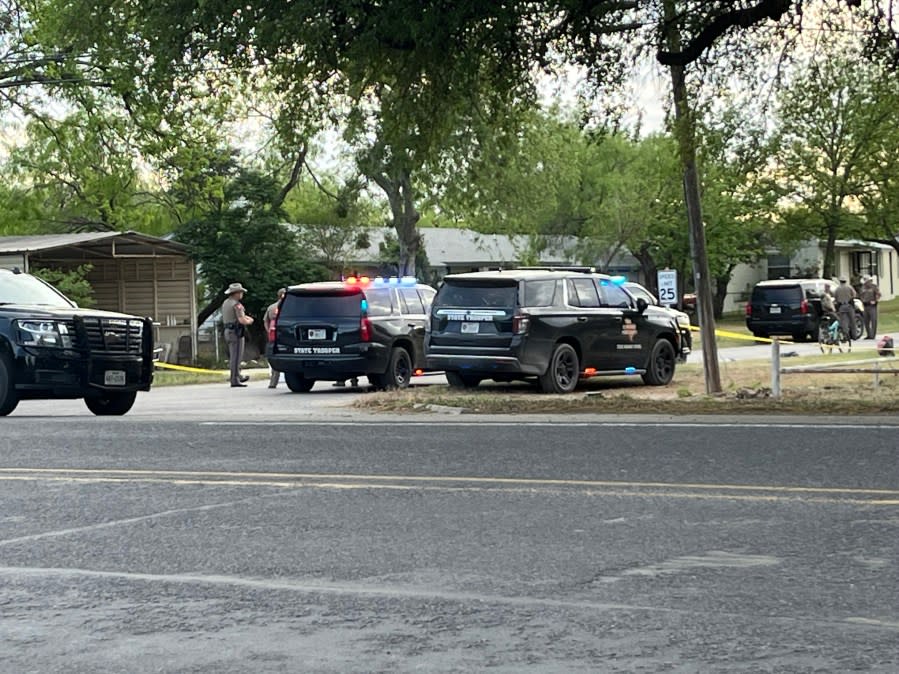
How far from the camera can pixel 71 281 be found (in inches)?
1622

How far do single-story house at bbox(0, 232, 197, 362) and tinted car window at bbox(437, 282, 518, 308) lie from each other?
21.3m

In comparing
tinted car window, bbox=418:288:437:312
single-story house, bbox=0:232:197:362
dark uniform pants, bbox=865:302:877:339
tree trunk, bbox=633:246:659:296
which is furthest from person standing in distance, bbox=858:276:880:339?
tree trunk, bbox=633:246:659:296

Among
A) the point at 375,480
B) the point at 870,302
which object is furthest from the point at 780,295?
the point at 375,480

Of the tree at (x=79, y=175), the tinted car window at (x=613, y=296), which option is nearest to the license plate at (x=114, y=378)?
the tinted car window at (x=613, y=296)

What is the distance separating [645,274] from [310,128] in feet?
197

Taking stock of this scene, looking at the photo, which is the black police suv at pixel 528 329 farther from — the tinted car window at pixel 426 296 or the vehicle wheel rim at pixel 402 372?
the tinted car window at pixel 426 296

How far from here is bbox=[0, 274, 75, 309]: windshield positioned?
62.5 ft

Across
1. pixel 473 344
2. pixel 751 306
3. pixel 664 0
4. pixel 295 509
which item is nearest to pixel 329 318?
pixel 473 344

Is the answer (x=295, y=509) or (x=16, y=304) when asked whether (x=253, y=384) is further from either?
(x=295, y=509)

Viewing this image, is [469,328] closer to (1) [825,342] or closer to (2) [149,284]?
(1) [825,342]

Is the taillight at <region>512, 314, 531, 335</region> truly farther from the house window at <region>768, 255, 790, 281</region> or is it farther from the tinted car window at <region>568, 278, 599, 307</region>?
the house window at <region>768, 255, 790, 281</region>

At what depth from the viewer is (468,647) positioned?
5.98m

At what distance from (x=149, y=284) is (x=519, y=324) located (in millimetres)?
25533

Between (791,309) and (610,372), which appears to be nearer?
(610,372)
